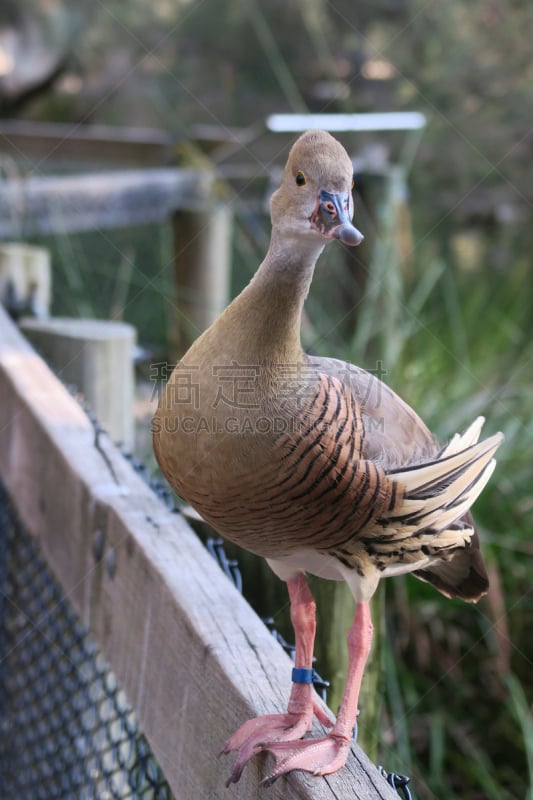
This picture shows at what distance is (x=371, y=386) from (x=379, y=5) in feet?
19.7

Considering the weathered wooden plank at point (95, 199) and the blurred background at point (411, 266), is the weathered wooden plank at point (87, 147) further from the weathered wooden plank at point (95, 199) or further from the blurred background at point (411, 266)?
the weathered wooden plank at point (95, 199)

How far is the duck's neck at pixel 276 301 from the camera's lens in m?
1.12

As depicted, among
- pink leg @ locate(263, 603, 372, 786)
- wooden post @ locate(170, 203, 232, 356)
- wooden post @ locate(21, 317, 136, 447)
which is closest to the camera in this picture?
pink leg @ locate(263, 603, 372, 786)

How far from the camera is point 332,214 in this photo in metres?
1.06

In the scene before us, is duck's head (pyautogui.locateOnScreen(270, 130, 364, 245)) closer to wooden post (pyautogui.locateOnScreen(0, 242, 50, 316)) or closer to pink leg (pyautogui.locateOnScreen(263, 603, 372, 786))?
pink leg (pyautogui.locateOnScreen(263, 603, 372, 786))

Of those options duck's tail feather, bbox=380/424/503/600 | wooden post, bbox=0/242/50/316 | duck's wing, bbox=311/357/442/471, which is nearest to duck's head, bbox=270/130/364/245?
duck's wing, bbox=311/357/442/471

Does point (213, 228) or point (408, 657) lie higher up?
point (213, 228)

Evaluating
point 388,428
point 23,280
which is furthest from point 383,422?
point 23,280

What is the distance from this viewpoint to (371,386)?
48.8 inches

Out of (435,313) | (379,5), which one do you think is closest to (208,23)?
(379,5)

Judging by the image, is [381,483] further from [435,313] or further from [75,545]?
[435,313]

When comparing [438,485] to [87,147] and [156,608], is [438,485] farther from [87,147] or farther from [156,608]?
[87,147]

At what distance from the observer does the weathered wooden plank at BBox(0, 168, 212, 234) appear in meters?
3.24

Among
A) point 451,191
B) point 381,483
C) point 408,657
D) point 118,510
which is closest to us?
point 381,483
